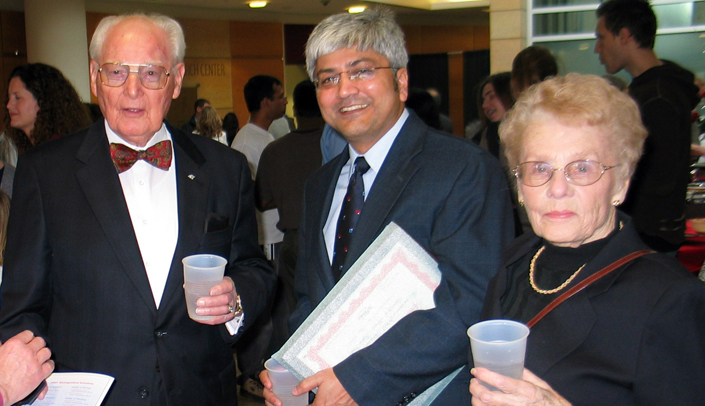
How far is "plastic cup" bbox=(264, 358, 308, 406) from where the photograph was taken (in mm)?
2000

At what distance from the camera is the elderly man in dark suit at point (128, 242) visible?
1976mm

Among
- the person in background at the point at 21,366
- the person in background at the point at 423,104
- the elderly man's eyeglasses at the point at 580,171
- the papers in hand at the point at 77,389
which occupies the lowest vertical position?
the papers in hand at the point at 77,389

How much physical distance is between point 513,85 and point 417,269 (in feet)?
9.32

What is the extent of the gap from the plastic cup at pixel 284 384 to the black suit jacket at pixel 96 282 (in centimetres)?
26

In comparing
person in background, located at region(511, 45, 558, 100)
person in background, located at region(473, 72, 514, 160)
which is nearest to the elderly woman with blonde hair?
person in background, located at region(511, 45, 558, 100)

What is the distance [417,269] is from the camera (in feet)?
6.00

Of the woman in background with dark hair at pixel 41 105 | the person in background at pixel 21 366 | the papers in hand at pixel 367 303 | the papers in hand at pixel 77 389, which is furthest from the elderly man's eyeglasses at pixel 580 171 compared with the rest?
the woman in background with dark hair at pixel 41 105

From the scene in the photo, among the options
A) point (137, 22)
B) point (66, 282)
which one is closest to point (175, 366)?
point (66, 282)

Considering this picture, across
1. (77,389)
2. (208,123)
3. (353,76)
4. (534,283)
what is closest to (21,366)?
(77,389)

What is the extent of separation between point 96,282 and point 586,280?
1441 mm

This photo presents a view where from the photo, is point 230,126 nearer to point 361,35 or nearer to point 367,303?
point 361,35

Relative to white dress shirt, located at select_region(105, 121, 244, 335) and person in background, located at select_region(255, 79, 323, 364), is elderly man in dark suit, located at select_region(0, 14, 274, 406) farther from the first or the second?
person in background, located at select_region(255, 79, 323, 364)

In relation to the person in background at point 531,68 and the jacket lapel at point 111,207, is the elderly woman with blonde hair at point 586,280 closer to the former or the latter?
the jacket lapel at point 111,207

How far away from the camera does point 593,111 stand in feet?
5.16
